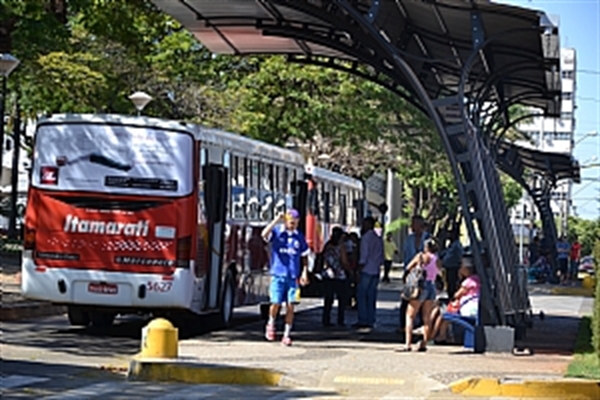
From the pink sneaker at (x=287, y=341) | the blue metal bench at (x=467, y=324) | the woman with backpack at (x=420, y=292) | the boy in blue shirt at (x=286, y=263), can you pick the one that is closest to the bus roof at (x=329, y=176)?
the blue metal bench at (x=467, y=324)

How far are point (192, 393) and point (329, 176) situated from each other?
22944 millimetres

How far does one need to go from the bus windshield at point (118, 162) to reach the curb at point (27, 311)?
3.46 meters

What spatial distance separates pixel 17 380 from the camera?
1421 centimetres

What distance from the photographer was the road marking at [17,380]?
13763 millimetres

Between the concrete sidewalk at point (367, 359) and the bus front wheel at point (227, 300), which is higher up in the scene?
the bus front wheel at point (227, 300)

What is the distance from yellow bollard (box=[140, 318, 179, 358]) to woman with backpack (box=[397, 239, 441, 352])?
3921mm

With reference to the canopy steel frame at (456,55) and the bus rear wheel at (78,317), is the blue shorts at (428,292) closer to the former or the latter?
the canopy steel frame at (456,55)

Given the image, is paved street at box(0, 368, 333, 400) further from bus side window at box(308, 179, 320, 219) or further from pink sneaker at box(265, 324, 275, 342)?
bus side window at box(308, 179, 320, 219)

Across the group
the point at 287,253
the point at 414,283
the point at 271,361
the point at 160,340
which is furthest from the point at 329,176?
the point at 160,340

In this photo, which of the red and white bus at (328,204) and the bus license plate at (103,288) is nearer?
the bus license plate at (103,288)

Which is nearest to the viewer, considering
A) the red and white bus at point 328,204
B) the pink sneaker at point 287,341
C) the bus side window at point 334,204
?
the pink sneaker at point 287,341

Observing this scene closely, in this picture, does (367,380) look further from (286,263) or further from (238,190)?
(238,190)

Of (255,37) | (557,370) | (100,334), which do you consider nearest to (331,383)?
(557,370)

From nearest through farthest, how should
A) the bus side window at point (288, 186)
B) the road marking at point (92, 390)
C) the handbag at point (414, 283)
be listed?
the road marking at point (92, 390) → the handbag at point (414, 283) → the bus side window at point (288, 186)
